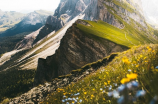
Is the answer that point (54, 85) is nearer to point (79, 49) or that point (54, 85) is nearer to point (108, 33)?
point (79, 49)

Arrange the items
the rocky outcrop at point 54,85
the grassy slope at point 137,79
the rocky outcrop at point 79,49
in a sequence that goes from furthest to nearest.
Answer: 1. the rocky outcrop at point 79,49
2. the rocky outcrop at point 54,85
3. the grassy slope at point 137,79

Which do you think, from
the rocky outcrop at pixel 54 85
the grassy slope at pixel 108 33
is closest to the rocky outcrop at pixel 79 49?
the grassy slope at pixel 108 33

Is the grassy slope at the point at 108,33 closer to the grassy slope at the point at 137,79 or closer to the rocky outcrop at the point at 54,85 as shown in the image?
the rocky outcrop at the point at 54,85

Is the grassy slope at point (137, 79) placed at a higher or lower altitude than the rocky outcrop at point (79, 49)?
higher

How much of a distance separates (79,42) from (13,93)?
135714 mm

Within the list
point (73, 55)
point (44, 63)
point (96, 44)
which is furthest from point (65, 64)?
point (44, 63)

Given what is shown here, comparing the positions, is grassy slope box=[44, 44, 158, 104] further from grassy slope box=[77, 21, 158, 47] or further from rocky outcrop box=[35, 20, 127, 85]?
rocky outcrop box=[35, 20, 127, 85]

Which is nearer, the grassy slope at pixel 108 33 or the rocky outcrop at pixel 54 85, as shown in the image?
the rocky outcrop at pixel 54 85

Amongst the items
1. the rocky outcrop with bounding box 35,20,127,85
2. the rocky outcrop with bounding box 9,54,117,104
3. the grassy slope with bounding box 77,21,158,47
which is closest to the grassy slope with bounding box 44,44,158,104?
the rocky outcrop with bounding box 9,54,117,104

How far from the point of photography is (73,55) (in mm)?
48219

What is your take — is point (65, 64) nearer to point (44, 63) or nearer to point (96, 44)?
point (96, 44)

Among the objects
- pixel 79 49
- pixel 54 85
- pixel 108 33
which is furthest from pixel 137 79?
pixel 108 33

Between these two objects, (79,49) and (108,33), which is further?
(108,33)

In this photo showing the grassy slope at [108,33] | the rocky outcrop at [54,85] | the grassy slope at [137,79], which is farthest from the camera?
the grassy slope at [108,33]
